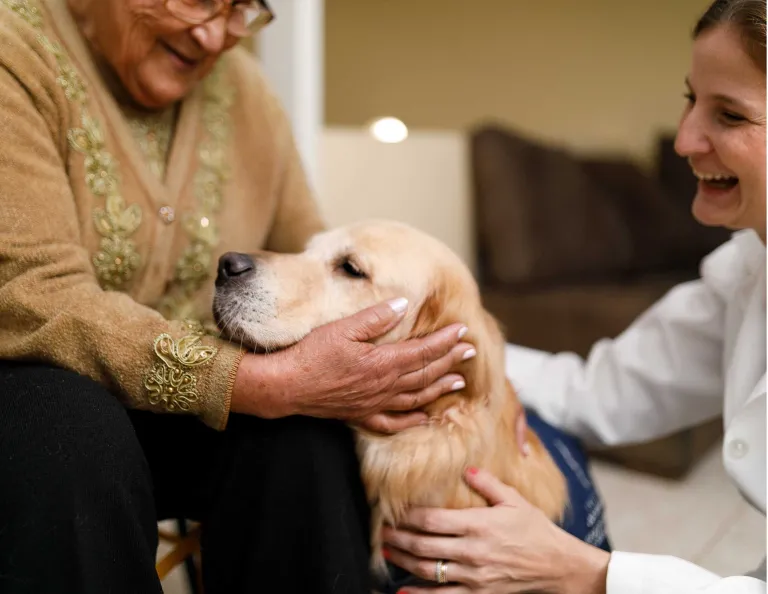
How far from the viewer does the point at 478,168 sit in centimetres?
257

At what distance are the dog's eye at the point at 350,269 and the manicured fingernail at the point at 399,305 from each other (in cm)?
7

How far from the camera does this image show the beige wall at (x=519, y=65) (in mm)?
3221

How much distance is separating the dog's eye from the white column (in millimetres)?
999

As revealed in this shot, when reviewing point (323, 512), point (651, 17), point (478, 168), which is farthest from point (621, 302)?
point (651, 17)

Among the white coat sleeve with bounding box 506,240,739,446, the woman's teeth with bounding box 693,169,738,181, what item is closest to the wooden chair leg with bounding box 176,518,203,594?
the white coat sleeve with bounding box 506,240,739,446

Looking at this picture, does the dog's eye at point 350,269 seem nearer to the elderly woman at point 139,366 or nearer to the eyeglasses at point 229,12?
Result: the elderly woman at point 139,366

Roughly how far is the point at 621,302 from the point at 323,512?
5.12ft

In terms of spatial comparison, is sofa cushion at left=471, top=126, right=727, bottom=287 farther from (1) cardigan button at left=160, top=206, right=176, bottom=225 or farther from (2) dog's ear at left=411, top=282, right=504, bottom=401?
(1) cardigan button at left=160, top=206, right=176, bottom=225

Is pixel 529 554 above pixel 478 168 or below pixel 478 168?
below

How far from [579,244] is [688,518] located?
1.13 m

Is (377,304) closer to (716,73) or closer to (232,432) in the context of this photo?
(232,432)

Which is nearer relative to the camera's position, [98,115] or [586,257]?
[98,115]

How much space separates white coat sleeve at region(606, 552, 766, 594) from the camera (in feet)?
2.86

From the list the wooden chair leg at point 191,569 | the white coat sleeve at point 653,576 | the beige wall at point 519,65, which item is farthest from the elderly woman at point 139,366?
the beige wall at point 519,65
